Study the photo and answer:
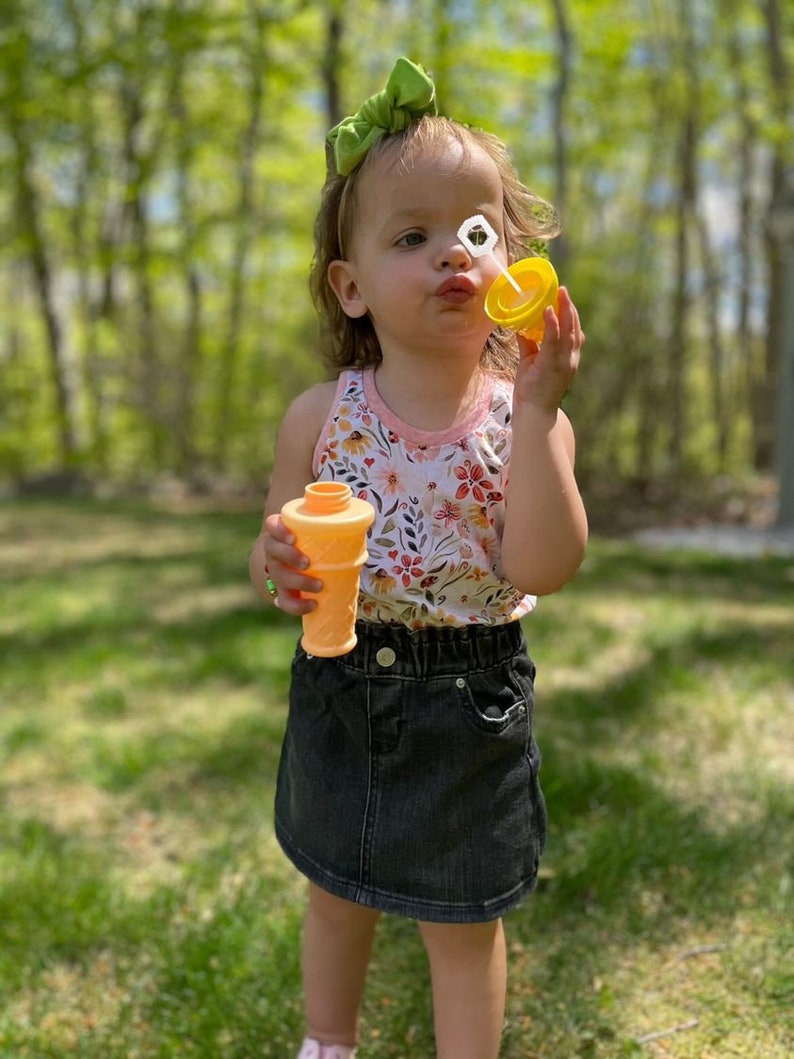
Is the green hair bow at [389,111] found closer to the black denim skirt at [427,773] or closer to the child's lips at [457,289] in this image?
the child's lips at [457,289]

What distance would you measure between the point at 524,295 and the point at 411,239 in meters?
0.22

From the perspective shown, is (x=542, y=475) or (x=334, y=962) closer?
(x=542, y=475)

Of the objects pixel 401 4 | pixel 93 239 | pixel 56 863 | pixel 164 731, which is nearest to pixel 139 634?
pixel 164 731

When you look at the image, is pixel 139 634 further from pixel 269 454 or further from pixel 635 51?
pixel 269 454

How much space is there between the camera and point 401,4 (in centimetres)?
1021

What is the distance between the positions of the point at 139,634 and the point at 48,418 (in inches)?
358

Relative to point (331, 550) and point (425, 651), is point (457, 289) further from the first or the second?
point (425, 651)

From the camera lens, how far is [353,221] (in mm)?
1518

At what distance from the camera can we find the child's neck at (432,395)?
1504mm

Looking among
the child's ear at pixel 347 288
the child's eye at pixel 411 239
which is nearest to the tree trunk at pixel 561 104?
the child's ear at pixel 347 288

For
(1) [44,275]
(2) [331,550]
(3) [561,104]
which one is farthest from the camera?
(1) [44,275]

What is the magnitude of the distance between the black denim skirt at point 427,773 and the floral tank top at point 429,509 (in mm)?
58

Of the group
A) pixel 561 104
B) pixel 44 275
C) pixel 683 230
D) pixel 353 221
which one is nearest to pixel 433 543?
pixel 353 221

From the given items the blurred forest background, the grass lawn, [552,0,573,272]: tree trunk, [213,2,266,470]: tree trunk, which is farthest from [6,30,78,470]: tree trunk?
the grass lawn
